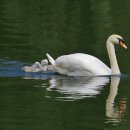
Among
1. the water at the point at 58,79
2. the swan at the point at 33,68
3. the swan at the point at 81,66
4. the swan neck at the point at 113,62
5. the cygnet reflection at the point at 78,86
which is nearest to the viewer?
the water at the point at 58,79

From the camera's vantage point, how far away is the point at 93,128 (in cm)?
1220

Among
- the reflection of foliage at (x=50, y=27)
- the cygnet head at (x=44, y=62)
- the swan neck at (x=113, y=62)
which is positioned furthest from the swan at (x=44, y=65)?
the swan neck at (x=113, y=62)

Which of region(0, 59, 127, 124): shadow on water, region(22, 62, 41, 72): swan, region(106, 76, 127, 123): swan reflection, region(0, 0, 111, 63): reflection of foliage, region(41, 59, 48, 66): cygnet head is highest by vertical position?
region(0, 0, 111, 63): reflection of foliage

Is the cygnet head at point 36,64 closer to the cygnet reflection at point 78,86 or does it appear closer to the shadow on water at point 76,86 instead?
the shadow on water at point 76,86

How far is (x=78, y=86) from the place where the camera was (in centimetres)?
1602

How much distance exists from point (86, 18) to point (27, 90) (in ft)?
44.2

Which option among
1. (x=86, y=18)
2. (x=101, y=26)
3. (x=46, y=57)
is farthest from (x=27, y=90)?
(x=86, y=18)

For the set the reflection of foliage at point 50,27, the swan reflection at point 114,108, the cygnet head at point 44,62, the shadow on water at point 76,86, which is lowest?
the swan reflection at point 114,108

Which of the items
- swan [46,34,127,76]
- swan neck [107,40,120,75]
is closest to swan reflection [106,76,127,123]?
swan [46,34,127,76]

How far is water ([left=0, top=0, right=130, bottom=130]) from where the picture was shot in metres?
12.8

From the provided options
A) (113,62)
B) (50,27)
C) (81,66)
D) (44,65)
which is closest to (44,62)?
(44,65)

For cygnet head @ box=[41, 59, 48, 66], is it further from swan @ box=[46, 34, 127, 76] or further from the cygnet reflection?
the cygnet reflection

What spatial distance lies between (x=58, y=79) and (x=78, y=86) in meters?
1.01

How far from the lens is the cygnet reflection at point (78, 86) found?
49.3 ft
